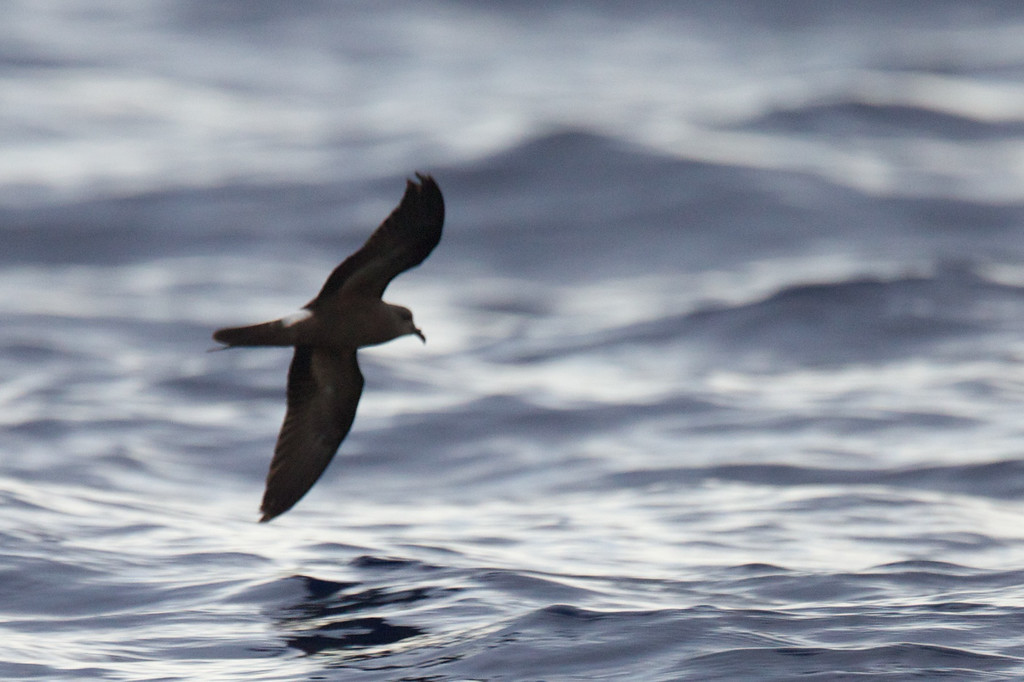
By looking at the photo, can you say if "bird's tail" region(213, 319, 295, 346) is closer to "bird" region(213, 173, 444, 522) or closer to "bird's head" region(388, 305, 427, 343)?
"bird" region(213, 173, 444, 522)

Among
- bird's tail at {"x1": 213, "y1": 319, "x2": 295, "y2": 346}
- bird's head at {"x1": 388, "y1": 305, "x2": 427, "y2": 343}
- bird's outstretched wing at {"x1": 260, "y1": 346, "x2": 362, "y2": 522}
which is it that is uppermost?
bird's head at {"x1": 388, "y1": 305, "x2": 427, "y2": 343}

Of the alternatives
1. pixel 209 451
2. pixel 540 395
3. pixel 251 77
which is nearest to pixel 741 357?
pixel 540 395

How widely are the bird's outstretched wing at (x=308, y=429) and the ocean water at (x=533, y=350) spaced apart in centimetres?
63

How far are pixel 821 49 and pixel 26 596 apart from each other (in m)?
24.4

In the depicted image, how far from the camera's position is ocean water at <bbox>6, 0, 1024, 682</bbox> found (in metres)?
7.07

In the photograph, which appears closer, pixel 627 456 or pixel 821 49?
pixel 627 456

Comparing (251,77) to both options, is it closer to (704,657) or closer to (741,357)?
(741,357)

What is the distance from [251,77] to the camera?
27641mm

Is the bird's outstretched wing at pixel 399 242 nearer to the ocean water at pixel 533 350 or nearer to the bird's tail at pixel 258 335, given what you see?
the bird's tail at pixel 258 335

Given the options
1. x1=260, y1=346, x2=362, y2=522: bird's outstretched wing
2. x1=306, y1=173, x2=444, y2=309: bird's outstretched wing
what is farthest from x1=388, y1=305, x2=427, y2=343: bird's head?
x1=260, y1=346, x2=362, y2=522: bird's outstretched wing

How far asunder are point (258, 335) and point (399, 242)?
2.15ft

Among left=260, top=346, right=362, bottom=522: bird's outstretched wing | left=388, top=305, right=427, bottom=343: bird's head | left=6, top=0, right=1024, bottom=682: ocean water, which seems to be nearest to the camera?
left=388, top=305, right=427, bottom=343: bird's head

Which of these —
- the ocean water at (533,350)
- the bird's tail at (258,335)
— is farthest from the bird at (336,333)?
the ocean water at (533,350)

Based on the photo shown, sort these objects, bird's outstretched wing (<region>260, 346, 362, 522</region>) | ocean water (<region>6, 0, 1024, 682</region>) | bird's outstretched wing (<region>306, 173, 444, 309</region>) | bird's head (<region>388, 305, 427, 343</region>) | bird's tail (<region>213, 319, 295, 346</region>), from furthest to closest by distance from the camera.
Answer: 1. ocean water (<region>6, 0, 1024, 682</region>)
2. bird's outstretched wing (<region>260, 346, 362, 522</region>)
3. bird's head (<region>388, 305, 427, 343</region>)
4. bird's outstretched wing (<region>306, 173, 444, 309</region>)
5. bird's tail (<region>213, 319, 295, 346</region>)
